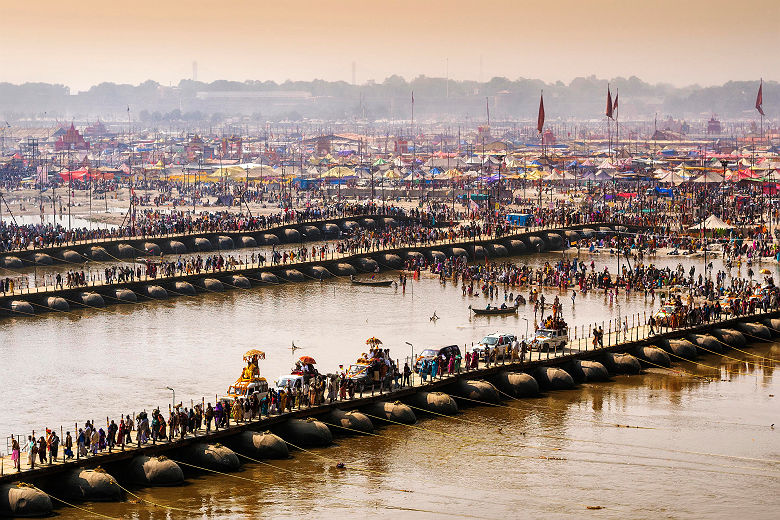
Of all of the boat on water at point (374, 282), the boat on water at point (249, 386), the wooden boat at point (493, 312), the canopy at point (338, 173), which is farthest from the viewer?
the canopy at point (338, 173)

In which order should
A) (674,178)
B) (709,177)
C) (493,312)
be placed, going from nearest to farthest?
(493,312) → (674,178) → (709,177)

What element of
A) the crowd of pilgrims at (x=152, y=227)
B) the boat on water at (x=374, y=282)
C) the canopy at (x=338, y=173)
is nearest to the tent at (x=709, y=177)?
the crowd of pilgrims at (x=152, y=227)

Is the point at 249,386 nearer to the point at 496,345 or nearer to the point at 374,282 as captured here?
the point at 496,345

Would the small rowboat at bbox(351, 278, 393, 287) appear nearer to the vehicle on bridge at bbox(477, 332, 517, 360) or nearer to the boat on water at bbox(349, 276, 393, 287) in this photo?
the boat on water at bbox(349, 276, 393, 287)

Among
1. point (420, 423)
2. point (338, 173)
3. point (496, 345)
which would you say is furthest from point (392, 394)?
point (338, 173)

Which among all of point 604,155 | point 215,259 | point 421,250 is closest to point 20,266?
point 215,259

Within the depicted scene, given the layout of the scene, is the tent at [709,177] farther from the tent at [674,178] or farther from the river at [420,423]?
the river at [420,423]

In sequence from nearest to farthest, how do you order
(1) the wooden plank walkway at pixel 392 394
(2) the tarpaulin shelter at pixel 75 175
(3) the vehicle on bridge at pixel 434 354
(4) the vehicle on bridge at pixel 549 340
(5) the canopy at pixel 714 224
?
(1) the wooden plank walkway at pixel 392 394
(3) the vehicle on bridge at pixel 434 354
(4) the vehicle on bridge at pixel 549 340
(5) the canopy at pixel 714 224
(2) the tarpaulin shelter at pixel 75 175

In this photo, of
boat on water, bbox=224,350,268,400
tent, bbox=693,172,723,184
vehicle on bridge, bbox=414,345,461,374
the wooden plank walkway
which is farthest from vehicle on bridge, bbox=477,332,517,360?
tent, bbox=693,172,723,184

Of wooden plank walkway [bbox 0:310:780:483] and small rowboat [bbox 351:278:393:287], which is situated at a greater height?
small rowboat [bbox 351:278:393:287]
